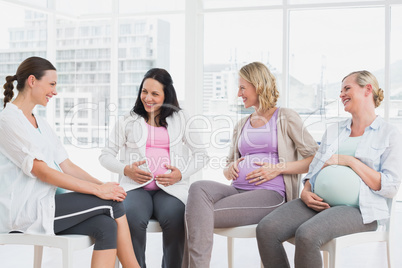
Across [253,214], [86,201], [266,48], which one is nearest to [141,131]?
[86,201]

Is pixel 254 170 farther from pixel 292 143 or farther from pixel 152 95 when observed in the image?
pixel 152 95

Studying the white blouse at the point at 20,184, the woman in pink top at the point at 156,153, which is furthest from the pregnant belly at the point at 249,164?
the white blouse at the point at 20,184

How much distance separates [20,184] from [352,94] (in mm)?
1582

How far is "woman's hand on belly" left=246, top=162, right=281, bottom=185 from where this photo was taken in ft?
7.67

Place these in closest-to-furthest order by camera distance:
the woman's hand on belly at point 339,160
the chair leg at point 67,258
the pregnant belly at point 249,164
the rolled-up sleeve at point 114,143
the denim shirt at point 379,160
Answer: the chair leg at point 67,258
the denim shirt at point 379,160
the woman's hand on belly at point 339,160
the pregnant belly at point 249,164
the rolled-up sleeve at point 114,143

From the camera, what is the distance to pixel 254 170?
7.80ft

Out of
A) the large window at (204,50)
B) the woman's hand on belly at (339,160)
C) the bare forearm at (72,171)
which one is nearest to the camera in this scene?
the woman's hand on belly at (339,160)

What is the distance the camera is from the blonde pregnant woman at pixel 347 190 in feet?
6.32

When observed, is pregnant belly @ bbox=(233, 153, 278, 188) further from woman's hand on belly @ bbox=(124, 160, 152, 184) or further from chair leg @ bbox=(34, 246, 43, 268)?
chair leg @ bbox=(34, 246, 43, 268)

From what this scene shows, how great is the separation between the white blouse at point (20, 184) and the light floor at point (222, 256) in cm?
106

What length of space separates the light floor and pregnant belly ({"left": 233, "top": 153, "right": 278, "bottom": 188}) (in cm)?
81

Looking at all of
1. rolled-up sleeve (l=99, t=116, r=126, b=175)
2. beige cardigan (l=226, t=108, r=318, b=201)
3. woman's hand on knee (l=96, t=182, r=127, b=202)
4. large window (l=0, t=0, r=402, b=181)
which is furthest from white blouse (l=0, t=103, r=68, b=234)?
large window (l=0, t=0, r=402, b=181)

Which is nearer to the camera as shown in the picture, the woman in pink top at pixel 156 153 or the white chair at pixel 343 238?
the white chair at pixel 343 238

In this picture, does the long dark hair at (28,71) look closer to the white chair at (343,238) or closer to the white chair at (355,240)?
the white chair at (343,238)
